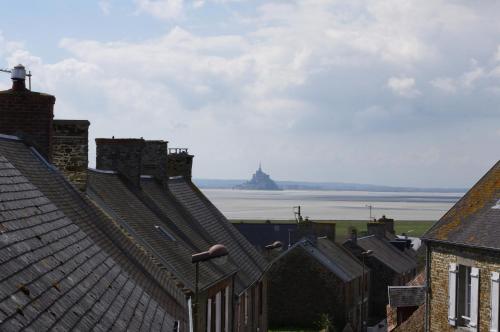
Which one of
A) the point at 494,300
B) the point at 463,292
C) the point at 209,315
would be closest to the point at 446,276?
the point at 463,292

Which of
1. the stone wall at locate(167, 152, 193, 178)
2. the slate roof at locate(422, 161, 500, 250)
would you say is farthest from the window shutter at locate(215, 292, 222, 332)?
the stone wall at locate(167, 152, 193, 178)

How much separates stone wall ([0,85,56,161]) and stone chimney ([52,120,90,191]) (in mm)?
1826

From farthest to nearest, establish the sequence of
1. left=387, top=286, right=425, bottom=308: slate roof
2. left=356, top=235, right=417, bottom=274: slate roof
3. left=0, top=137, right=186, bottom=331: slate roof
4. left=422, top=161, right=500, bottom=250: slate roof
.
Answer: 1. left=356, top=235, right=417, bottom=274: slate roof
2. left=387, top=286, right=425, bottom=308: slate roof
3. left=422, top=161, right=500, bottom=250: slate roof
4. left=0, top=137, right=186, bottom=331: slate roof

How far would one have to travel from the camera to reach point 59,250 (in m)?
10.2

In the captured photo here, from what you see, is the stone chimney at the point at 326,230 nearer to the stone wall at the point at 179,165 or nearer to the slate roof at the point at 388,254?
Answer: the slate roof at the point at 388,254

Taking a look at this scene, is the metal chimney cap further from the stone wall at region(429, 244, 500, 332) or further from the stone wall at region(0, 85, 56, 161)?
the stone wall at region(429, 244, 500, 332)

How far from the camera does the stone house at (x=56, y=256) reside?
25.2ft

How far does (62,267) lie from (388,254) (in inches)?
2423

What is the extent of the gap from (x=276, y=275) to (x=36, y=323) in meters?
45.5

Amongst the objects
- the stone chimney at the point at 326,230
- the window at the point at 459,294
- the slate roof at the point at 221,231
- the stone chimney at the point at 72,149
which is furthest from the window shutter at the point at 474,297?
the stone chimney at the point at 326,230

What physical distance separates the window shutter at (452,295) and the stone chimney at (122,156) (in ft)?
37.1

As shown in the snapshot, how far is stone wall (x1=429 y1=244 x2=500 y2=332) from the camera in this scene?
21688 millimetres

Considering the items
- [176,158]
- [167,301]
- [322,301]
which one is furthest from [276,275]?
[167,301]

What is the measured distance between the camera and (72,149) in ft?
65.2
